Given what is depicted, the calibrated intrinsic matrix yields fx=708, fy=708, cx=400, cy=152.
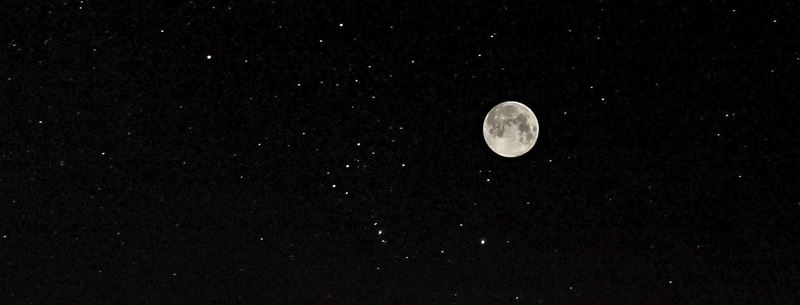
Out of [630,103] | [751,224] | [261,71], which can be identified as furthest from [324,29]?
[751,224]

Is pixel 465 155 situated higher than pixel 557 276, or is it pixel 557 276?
pixel 465 155

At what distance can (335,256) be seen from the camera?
751 mm

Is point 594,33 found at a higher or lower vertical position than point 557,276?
higher

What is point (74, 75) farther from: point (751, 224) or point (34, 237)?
point (751, 224)

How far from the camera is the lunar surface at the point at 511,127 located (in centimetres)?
70

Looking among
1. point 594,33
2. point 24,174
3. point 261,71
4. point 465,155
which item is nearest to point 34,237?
point 24,174

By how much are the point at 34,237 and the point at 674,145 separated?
684 millimetres

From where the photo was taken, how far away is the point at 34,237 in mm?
777

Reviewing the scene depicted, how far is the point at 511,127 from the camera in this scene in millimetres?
703

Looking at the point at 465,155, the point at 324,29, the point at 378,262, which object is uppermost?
the point at 324,29

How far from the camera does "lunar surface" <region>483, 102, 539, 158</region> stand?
0.70 metres

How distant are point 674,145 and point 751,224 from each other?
114 mm

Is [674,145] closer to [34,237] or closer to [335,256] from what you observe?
[335,256]

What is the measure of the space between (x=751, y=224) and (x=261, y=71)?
517 millimetres
